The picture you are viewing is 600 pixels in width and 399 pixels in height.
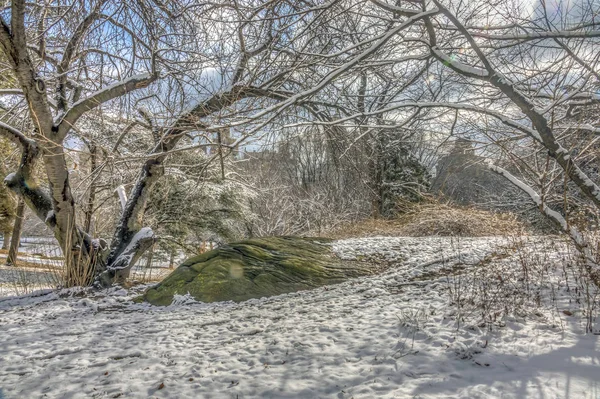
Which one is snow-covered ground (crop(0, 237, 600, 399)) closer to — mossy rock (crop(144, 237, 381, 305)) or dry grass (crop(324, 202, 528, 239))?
mossy rock (crop(144, 237, 381, 305))

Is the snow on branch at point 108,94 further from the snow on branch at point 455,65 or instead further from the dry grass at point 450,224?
the dry grass at point 450,224

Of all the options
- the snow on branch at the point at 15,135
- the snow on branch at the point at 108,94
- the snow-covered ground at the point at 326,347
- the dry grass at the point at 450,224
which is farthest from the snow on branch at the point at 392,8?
the dry grass at the point at 450,224

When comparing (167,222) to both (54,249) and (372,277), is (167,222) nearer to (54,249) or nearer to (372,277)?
(54,249)

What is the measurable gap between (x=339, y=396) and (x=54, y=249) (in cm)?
552

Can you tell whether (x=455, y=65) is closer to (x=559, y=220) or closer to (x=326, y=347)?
(x=559, y=220)

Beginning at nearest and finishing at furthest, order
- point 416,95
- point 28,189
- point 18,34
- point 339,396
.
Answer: point 339,396 → point 18,34 → point 416,95 → point 28,189

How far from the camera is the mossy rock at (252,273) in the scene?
4504 millimetres

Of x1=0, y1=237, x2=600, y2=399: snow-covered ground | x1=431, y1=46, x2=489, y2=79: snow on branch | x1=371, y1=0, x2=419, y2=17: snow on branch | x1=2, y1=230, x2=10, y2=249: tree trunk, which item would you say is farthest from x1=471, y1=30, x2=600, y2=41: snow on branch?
x1=2, y1=230, x2=10, y2=249: tree trunk

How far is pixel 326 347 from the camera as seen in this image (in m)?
2.48

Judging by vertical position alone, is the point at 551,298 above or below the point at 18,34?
below

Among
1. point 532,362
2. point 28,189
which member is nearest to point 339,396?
point 532,362

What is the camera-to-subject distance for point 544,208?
3123 millimetres

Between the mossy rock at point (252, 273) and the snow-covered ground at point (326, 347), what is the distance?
1.33ft

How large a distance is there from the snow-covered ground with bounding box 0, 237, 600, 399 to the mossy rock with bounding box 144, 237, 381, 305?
405mm
